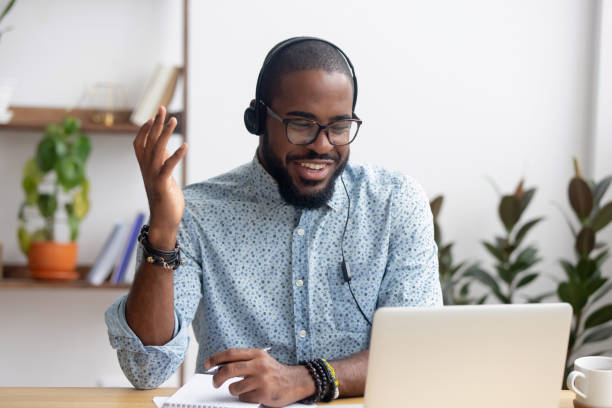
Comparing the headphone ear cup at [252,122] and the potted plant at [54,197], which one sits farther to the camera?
the potted plant at [54,197]

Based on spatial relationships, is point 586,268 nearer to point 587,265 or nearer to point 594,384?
point 587,265

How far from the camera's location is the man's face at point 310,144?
5.18 feet

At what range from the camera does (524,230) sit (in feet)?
9.21

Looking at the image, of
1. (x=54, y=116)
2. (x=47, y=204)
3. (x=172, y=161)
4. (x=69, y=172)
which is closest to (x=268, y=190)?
(x=172, y=161)

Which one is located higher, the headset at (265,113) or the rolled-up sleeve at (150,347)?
the headset at (265,113)

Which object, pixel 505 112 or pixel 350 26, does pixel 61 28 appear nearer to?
pixel 350 26

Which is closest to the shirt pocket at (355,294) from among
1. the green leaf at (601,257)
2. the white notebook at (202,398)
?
the white notebook at (202,398)

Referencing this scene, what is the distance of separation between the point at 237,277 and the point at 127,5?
5.67 feet

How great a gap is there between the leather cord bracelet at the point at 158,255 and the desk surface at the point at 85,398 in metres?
0.25

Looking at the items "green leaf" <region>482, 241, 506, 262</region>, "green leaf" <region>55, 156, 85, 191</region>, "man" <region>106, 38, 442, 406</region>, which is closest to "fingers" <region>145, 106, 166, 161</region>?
"man" <region>106, 38, 442, 406</region>

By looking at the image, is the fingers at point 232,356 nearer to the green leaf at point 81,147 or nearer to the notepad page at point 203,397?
the notepad page at point 203,397

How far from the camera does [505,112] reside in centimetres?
304

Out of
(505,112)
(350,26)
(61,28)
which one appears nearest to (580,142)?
(505,112)

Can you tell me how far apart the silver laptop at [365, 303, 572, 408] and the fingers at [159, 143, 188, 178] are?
0.52m
